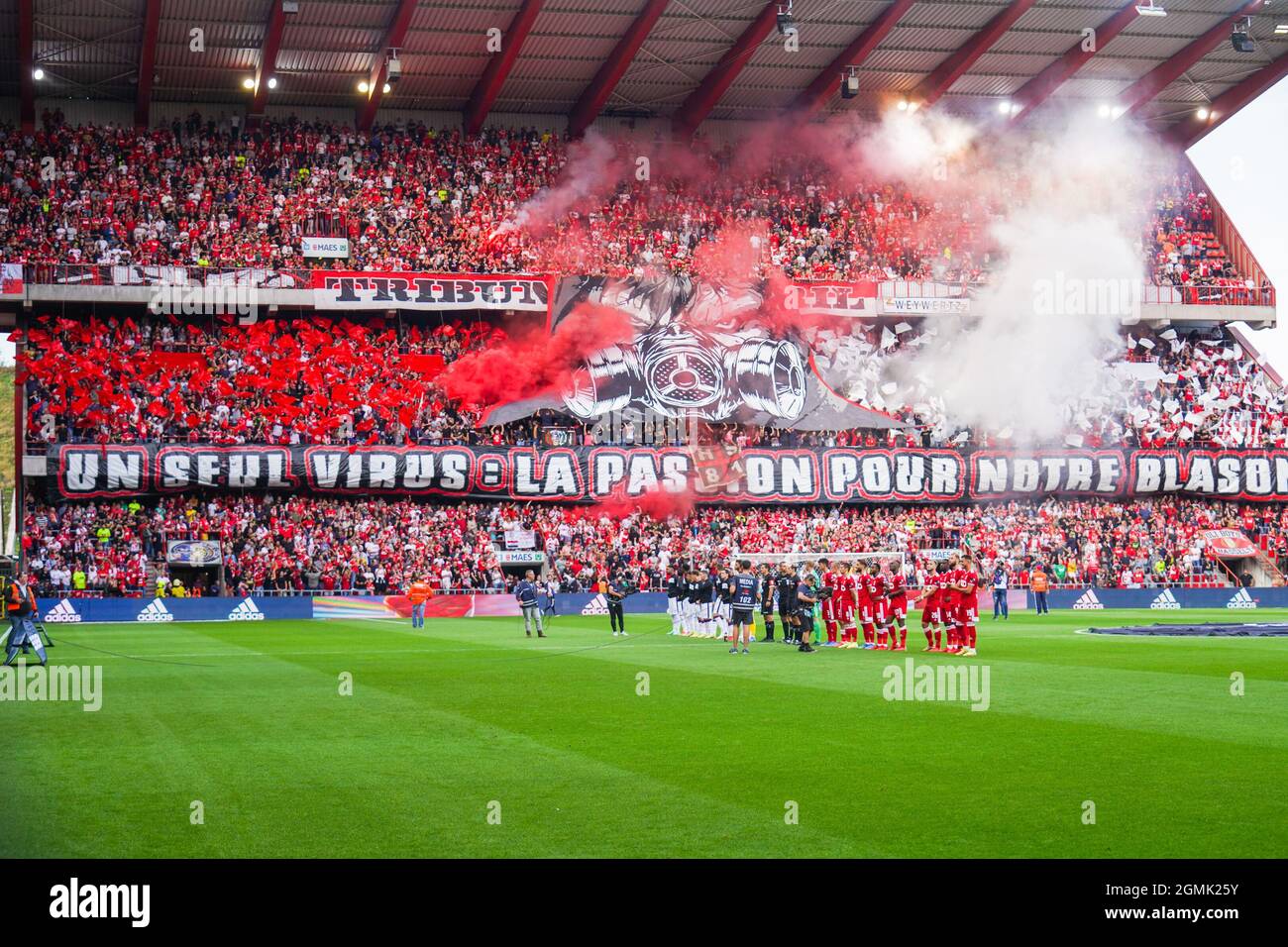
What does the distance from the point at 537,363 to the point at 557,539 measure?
23.8ft

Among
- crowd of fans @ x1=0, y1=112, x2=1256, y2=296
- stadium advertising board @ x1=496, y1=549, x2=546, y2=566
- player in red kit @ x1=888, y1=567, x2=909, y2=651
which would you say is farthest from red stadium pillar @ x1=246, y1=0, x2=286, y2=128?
player in red kit @ x1=888, y1=567, x2=909, y2=651

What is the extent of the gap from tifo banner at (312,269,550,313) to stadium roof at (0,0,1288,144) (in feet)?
26.1

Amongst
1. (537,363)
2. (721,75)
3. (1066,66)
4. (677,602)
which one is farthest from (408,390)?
(1066,66)

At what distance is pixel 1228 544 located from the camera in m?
57.3

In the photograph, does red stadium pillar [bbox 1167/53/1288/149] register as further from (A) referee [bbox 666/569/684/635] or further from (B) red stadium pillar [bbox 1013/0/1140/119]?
(A) referee [bbox 666/569/684/635]

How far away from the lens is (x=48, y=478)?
162 feet

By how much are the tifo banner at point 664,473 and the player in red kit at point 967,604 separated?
2822 centimetres

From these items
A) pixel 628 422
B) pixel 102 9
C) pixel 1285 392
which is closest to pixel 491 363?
pixel 628 422

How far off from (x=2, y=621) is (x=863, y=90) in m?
41.1

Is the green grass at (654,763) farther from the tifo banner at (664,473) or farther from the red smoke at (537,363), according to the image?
the red smoke at (537,363)

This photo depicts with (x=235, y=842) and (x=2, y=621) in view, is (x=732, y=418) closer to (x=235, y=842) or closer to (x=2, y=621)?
(x=2, y=621)

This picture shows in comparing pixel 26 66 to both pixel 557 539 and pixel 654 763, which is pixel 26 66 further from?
pixel 654 763

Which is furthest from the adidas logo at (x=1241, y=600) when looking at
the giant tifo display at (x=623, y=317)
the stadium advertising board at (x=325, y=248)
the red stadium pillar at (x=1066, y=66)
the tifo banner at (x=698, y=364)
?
the stadium advertising board at (x=325, y=248)

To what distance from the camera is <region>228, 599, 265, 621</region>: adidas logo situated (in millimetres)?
45031
